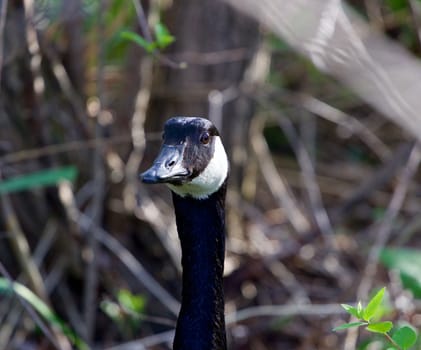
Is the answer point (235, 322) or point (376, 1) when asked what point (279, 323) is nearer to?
point (235, 322)

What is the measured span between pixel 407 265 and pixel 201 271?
3.69 feet

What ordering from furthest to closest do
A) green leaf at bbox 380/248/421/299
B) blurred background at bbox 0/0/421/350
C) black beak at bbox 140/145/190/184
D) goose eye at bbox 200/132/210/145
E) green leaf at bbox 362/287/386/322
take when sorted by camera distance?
blurred background at bbox 0/0/421/350, green leaf at bbox 380/248/421/299, goose eye at bbox 200/132/210/145, black beak at bbox 140/145/190/184, green leaf at bbox 362/287/386/322

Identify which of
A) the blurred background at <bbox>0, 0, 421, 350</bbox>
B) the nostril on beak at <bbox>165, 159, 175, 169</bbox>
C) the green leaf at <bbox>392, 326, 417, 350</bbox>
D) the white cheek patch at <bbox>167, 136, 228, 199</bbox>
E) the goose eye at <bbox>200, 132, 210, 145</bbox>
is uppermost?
the nostril on beak at <bbox>165, 159, 175, 169</bbox>

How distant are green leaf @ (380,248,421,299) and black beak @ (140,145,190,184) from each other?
50.6 inches

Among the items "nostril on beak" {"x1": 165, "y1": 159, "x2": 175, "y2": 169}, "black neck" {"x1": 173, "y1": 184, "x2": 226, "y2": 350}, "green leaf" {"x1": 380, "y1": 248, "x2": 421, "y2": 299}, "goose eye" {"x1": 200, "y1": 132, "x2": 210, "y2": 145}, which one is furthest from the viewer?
"green leaf" {"x1": 380, "y1": 248, "x2": 421, "y2": 299}

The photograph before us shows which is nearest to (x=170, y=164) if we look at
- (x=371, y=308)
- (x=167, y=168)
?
(x=167, y=168)

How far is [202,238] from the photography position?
2.72m

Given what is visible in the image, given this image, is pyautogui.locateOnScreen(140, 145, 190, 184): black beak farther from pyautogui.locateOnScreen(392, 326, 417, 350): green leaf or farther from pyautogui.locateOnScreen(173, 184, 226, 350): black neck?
→ pyautogui.locateOnScreen(392, 326, 417, 350): green leaf

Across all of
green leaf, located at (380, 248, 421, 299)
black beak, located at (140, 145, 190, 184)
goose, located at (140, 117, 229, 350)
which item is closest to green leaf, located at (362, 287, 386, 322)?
black beak, located at (140, 145, 190, 184)

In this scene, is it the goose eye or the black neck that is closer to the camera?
the goose eye

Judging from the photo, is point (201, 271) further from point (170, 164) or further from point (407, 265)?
point (407, 265)

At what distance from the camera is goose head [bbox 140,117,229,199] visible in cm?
240

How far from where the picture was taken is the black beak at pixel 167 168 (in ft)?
7.26

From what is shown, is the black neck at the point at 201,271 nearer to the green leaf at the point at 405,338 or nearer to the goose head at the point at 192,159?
the goose head at the point at 192,159
